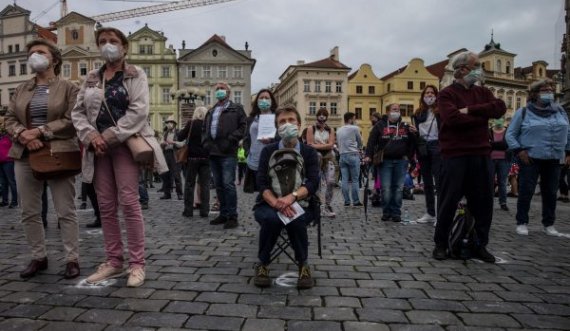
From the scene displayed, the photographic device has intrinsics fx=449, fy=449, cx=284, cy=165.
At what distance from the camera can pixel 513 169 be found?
13.4 meters

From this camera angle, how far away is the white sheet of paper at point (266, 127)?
648 cm

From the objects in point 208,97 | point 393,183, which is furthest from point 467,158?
point 208,97

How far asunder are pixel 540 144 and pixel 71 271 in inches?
234

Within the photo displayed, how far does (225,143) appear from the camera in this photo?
700 centimetres

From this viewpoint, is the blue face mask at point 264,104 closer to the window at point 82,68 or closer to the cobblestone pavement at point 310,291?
the cobblestone pavement at point 310,291

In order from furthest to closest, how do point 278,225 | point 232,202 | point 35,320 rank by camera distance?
point 232,202
point 278,225
point 35,320

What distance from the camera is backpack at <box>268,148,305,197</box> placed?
4.03m

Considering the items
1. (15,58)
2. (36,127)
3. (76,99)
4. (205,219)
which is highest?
(15,58)

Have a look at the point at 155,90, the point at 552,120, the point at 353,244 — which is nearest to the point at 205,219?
the point at 353,244

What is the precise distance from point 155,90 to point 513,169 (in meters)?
54.7

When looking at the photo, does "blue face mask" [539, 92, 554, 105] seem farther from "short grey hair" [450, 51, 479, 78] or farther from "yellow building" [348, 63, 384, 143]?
"yellow building" [348, 63, 384, 143]

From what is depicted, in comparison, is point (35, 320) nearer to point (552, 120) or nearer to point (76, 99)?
point (76, 99)

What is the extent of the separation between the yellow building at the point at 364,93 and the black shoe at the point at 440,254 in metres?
67.0

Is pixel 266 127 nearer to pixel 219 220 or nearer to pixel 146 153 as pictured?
pixel 219 220
